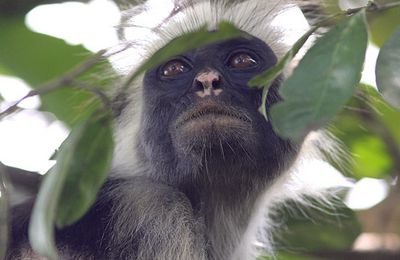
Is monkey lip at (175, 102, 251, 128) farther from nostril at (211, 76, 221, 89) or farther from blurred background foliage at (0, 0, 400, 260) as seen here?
blurred background foliage at (0, 0, 400, 260)

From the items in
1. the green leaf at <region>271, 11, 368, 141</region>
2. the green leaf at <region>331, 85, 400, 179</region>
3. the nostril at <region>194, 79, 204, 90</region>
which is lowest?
the green leaf at <region>331, 85, 400, 179</region>

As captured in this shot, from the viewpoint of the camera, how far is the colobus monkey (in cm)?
301

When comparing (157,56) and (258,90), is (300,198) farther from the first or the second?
(157,56)

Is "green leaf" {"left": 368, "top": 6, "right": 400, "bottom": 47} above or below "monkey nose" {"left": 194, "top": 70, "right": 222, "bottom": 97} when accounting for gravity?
below

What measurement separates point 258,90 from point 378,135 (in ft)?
2.83

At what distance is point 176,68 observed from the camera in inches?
128

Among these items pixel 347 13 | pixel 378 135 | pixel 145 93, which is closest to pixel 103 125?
pixel 347 13

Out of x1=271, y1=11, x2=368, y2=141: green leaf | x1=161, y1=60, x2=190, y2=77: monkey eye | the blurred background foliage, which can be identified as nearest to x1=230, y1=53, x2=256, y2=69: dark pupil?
x1=161, y1=60, x2=190, y2=77: monkey eye

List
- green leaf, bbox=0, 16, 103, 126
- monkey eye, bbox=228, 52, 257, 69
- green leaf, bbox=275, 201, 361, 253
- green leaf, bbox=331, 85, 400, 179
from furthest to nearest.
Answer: green leaf, bbox=275, 201, 361, 253
green leaf, bbox=331, 85, 400, 179
green leaf, bbox=0, 16, 103, 126
monkey eye, bbox=228, 52, 257, 69

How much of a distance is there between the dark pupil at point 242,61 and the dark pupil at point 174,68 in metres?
0.20

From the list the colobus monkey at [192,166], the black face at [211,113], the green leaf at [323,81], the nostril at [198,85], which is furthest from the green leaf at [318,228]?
the green leaf at [323,81]

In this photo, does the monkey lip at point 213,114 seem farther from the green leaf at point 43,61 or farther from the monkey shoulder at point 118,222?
the green leaf at point 43,61

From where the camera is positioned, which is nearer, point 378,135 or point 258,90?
point 258,90

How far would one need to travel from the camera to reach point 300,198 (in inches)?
161
